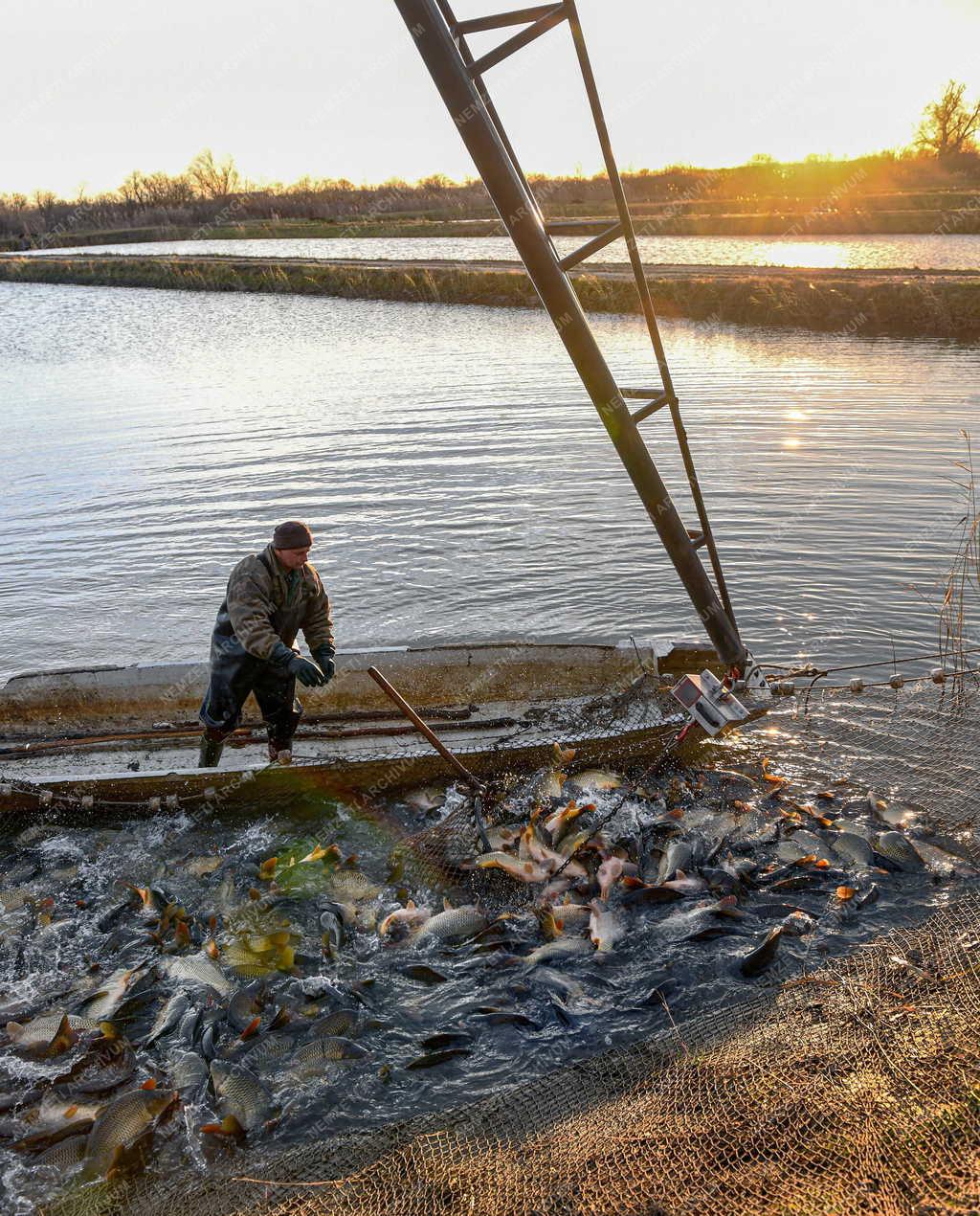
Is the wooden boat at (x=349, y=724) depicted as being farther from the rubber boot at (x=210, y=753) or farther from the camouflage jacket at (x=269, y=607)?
the camouflage jacket at (x=269, y=607)

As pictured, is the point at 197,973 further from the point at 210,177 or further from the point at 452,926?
the point at 210,177

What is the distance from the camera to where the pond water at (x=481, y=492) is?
1163 cm

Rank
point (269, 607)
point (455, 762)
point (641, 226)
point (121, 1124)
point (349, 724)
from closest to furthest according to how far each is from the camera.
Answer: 1. point (121, 1124)
2. point (269, 607)
3. point (455, 762)
4. point (349, 724)
5. point (641, 226)

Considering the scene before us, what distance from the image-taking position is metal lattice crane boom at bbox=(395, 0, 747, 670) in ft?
17.1

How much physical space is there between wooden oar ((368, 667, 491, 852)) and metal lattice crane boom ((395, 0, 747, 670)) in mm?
2350

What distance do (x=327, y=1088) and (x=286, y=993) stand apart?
0.79m

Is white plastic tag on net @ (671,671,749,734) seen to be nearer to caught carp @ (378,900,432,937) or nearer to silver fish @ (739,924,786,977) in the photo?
silver fish @ (739,924,786,977)

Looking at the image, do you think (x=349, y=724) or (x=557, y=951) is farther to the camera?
(x=349, y=724)

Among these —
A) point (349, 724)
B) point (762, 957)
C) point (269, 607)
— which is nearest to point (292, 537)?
point (269, 607)

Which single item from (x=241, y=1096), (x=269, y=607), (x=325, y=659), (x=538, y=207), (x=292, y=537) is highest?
(x=538, y=207)

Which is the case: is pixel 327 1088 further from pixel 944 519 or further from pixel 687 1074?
pixel 944 519

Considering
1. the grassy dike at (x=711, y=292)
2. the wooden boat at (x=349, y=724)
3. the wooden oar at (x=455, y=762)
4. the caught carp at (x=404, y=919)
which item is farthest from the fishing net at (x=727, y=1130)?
the grassy dike at (x=711, y=292)

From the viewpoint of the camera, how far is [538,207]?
5.90m

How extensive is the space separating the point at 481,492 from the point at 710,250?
35770 millimetres
